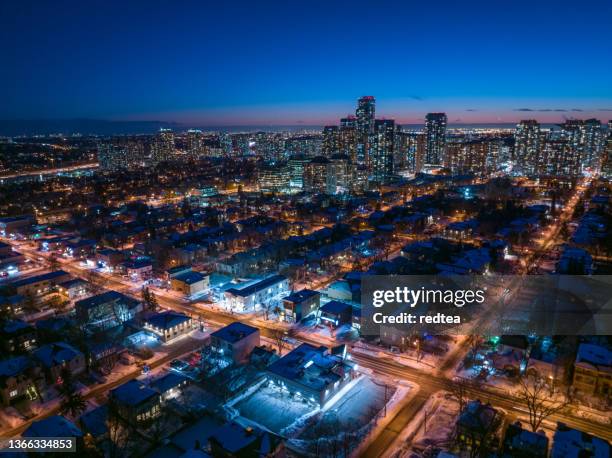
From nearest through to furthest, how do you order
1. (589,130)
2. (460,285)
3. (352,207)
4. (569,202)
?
(460,285)
(352,207)
(569,202)
(589,130)

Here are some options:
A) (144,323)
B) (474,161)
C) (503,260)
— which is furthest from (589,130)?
(144,323)

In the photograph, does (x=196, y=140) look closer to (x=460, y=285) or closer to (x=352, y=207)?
(x=352, y=207)

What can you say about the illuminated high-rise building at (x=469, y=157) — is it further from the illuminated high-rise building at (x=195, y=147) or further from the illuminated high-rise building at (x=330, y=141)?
the illuminated high-rise building at (x=195, y=147)

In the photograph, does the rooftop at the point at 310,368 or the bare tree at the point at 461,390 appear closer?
the bare tree at the point at 461,390

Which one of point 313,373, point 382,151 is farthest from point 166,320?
point 382,151

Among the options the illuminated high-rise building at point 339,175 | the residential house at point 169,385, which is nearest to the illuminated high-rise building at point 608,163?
the illuminated high-rise building at point 339,175

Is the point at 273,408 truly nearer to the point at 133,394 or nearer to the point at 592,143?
the point at 133,394
